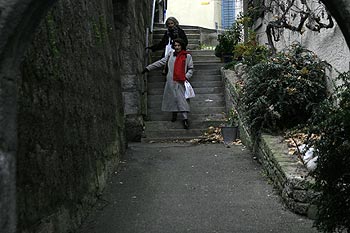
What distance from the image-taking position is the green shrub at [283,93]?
7.45 m

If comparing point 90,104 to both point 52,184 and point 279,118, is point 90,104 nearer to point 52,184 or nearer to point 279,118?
point 52,184

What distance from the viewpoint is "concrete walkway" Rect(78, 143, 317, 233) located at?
17.2ft

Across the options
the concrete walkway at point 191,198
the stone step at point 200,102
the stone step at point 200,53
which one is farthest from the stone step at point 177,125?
the stone step at point 200,53

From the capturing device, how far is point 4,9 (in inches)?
95.5

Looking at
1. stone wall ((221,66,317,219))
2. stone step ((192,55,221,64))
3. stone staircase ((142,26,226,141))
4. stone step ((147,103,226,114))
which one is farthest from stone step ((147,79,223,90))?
stone wall ((221,66,317,219))

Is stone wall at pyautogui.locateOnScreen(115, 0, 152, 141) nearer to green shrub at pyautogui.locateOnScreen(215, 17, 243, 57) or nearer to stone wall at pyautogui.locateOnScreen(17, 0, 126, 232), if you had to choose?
stone wall at pyautogui.locateOnScreen(17, 0, 126, 232)

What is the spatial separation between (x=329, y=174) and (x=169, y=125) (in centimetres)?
692

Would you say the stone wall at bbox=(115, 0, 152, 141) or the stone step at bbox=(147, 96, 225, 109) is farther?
the stone step at bbox=(147, 96, 225, 109)

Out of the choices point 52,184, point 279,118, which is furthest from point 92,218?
point 279,118

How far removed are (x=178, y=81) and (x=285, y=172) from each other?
5213 millimetres

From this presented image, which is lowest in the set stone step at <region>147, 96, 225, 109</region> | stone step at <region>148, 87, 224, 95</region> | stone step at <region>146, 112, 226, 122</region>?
stone step at <region>146, 112, 226, 122</region>

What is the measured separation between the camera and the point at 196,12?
24.1 meters

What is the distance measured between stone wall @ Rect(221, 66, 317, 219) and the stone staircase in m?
1.83

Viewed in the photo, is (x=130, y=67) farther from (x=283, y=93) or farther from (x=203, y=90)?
(x=283, y=93)
